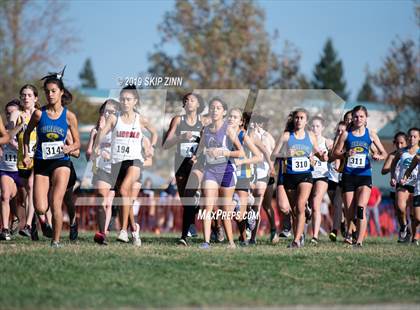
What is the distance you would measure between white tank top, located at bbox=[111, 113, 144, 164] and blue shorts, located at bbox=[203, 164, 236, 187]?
3.72 feet

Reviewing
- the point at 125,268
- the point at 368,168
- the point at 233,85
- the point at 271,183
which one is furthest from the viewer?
the point at 233,85

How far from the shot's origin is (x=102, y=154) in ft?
45.7

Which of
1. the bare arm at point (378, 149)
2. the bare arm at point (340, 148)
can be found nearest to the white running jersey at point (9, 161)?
the bare arm at point (340, 148)

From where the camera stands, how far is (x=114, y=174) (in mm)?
13578

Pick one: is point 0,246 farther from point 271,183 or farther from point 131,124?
point 271,183

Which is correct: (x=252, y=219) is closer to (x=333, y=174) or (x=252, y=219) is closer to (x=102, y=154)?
(x=333, y=174)

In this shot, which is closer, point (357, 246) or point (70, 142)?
point (70, 142)

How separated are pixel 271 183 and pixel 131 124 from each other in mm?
4199

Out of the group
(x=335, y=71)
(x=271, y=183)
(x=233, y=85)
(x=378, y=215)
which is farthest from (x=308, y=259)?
(x=335, y=71)

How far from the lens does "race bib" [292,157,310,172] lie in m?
14.3

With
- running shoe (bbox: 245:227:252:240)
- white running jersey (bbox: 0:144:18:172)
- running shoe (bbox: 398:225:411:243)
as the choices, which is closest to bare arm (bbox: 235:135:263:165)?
running shoe (bbox: 245:227:252:240)
